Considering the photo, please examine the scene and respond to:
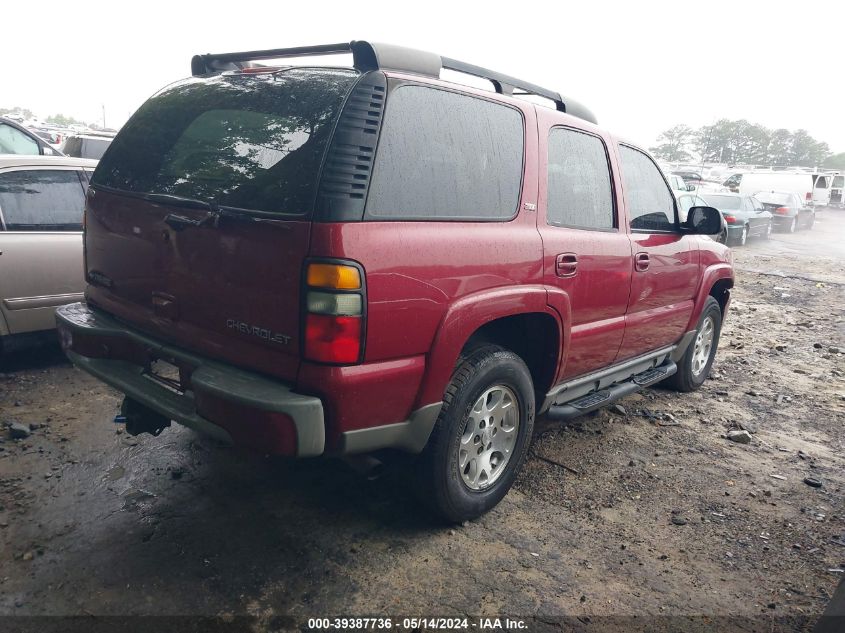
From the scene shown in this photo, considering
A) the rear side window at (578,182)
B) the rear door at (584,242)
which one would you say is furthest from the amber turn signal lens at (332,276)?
the rear side window at (578,182)

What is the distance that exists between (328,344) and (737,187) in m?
33.0

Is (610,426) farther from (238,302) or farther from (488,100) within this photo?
(238,302)

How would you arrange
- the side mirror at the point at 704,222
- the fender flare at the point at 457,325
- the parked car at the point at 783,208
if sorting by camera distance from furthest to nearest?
the parked car at the point at 783,208 < the side mirror at the point at 704,222 < the fender flare at the point at 457,325

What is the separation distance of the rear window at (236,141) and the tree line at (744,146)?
8222 centimetres

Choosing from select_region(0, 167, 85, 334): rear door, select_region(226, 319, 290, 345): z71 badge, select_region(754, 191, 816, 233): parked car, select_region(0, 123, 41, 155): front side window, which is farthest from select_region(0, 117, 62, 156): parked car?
select_region(754, 191, 816, 233): parked car

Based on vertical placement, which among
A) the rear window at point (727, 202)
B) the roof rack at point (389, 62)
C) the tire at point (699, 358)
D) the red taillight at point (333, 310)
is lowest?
the tire at point (699, 358)

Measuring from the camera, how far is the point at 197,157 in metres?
2.67

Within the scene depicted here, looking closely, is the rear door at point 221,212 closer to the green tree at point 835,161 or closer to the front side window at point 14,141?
the front side window at point 14,141

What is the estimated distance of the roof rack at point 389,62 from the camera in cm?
246

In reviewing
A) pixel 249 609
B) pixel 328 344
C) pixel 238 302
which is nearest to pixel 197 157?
pixel 238 302

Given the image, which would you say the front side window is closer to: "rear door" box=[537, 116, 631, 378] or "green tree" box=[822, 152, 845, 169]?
"rear door" box=[537, 116, 631, 378]

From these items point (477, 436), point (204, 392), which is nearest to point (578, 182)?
point (477, 436)

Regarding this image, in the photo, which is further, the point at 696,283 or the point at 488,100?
the point at 696,283

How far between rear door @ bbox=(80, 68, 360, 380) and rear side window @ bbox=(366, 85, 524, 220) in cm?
20
